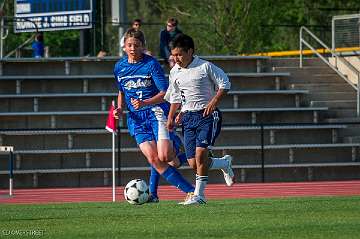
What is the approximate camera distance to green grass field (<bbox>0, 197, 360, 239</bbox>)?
37.0 feet

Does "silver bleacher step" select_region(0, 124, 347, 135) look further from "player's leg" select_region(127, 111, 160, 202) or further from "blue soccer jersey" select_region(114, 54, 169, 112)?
"blue soccer jersey" select_region(114, 54, 169, 112)

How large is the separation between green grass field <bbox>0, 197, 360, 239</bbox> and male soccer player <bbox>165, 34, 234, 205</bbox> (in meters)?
0.60

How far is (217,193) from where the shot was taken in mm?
22094

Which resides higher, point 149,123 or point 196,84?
point 196,84

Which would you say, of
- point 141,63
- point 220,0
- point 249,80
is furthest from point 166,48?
point 141,63

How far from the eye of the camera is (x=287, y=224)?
39.4 feet

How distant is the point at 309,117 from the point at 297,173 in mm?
1927

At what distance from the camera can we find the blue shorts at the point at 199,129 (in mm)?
15344

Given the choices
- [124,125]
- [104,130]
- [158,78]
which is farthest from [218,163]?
[124,125]

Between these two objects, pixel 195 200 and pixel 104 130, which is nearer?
pixel 195 200

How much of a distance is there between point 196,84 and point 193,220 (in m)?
3.22

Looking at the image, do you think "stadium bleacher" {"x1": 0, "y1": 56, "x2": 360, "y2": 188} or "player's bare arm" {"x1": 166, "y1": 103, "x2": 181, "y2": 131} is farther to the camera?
"stadium bleacher" {"x1": 0, "y1": 56, "x2": 360, "y2": 188}

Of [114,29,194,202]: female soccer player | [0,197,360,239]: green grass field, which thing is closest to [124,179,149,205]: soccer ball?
[0,197,360,239]: green grass field

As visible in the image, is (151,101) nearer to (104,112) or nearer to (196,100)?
(196,100)
